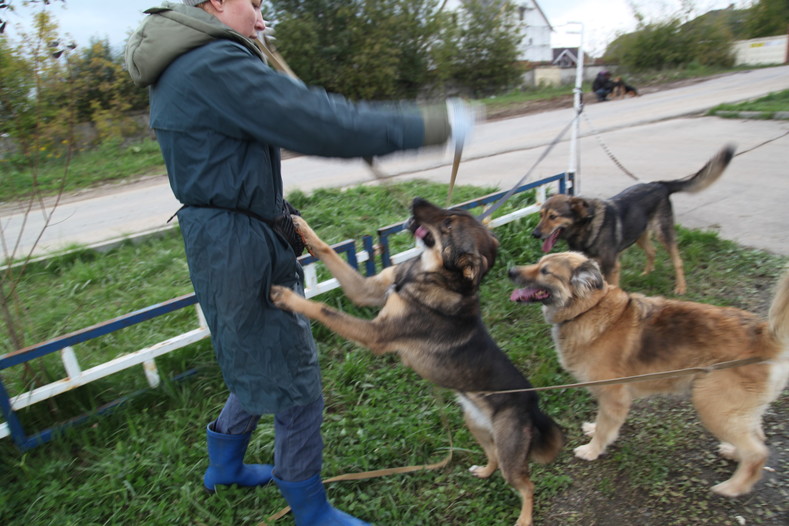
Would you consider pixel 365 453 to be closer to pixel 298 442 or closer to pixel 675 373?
pixel 298 442

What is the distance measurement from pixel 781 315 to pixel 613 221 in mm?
2291

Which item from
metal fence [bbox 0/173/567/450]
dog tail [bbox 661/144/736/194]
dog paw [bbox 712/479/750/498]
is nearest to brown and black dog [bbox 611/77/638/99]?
dog tail [bbox 661/144/736/194]

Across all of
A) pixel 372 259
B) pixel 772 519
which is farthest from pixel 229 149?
pixel 772 519

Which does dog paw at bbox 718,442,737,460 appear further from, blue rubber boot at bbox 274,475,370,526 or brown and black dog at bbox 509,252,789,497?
→ blue rubber boot at bbox 274,475,370,526

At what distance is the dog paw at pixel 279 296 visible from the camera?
2.04m

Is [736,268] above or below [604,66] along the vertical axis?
below

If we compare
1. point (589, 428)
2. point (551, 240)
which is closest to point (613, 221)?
point (551, 240)

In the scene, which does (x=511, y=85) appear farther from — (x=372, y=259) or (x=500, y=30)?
(x=372, y=259)

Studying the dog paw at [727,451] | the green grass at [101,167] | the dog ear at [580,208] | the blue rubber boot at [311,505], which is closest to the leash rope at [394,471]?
the blue rubber boot at [311,505]

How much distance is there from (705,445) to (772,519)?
0.53 m

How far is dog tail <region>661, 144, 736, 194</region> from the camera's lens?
15.8 feet

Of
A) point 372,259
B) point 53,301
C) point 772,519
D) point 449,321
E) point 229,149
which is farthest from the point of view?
point 53,301

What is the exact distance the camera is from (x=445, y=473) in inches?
115

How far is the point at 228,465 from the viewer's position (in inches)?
105
